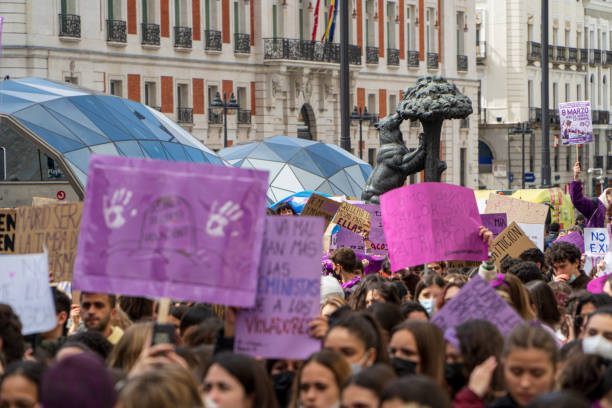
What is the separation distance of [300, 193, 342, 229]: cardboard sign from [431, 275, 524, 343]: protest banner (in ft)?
24.9

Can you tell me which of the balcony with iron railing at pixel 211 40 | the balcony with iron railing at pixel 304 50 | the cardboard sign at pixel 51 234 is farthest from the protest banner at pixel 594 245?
the balcony with iron railing at pixel 304 50

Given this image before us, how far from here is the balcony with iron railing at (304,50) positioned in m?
47.1

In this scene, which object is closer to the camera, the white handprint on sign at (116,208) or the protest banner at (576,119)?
the white handprint on sign at (116,208)

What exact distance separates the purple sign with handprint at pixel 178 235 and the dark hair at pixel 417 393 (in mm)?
1481

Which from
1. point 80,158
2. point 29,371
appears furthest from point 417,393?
point 80,158

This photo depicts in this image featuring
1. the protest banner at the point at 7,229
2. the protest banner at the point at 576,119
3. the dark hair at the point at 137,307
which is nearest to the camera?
the dark hair at the point at 137,307

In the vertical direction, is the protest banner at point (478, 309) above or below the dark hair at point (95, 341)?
above

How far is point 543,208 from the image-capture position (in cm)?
1495

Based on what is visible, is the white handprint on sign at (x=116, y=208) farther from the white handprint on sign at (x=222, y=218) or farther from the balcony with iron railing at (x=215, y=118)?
the balcony with iron railing at (x=215, y=118)

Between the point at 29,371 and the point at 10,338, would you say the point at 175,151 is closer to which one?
the point at 10,338

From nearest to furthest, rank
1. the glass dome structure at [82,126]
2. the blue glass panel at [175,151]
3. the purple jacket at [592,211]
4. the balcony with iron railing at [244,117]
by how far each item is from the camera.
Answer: the purple jacket at [592,211], the glass dome structure at [82,126], the blue glass panel at [175,151], the balcony with iron railing at [244,117]

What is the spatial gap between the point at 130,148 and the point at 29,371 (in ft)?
47.7

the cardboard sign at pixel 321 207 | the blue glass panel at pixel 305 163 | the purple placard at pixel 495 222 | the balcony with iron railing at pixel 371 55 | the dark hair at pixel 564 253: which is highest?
the balcony with iron railing at pixel 371 55

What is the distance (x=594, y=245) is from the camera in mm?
14961
